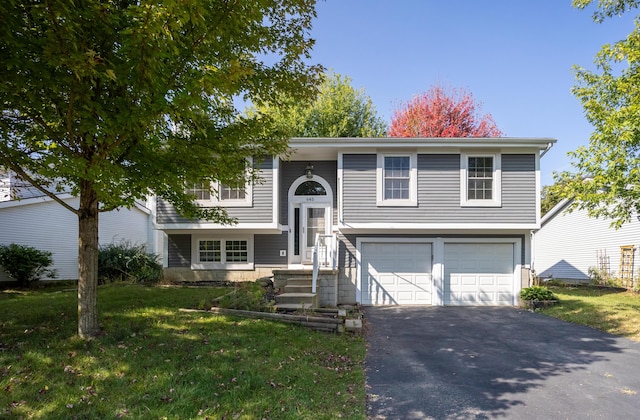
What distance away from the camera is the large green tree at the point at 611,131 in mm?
9180

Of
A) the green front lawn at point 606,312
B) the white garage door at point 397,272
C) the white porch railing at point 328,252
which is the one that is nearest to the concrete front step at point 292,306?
the white porch railing at point 328,252

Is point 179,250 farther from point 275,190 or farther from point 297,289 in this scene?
point 297,289

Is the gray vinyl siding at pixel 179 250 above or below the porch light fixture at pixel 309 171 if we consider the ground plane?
below

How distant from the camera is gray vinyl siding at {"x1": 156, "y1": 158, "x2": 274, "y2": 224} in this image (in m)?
11.6

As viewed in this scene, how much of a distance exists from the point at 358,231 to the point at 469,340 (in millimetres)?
4811

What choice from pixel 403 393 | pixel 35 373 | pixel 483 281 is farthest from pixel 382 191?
pixel 35 373

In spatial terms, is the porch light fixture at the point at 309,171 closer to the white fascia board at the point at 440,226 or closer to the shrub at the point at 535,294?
the white fascia board at the point at 440,226

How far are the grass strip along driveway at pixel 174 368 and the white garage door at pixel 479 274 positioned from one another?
5.78m

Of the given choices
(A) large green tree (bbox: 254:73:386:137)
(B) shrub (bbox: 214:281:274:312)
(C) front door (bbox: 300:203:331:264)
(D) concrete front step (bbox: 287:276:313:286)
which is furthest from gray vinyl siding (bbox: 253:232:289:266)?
(A) large green tree (bbox: 254:73:386:137)

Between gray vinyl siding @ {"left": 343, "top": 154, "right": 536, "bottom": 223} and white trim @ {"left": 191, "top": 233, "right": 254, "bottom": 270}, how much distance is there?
354 cm

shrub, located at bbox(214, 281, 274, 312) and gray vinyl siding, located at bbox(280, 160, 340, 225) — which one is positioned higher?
gray vinyl siding, located at bbox(280, 160, 340, 225)

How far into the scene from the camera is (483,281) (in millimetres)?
11656

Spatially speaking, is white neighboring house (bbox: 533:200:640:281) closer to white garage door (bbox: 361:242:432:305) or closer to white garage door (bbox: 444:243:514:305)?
white garage door (bbox: 444:243:514:305)

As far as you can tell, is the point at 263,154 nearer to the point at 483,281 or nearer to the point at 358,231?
the point at 358,231
